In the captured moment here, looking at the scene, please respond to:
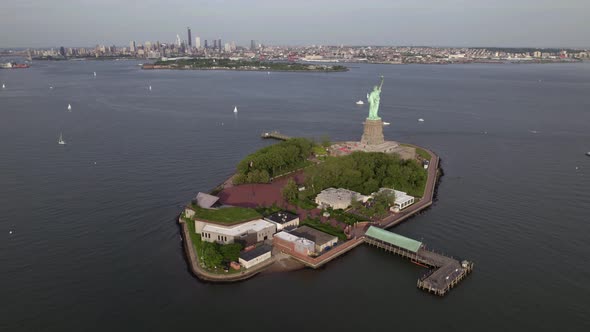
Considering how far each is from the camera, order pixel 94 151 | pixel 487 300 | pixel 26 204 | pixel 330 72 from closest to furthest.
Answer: pixel 487 300, pixel 26 204, pixel 94 151, pixel 330 72

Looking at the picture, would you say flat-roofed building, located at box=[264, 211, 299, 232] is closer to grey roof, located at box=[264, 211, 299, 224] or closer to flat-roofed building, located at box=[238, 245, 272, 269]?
grey roof, located at box=[264, 211, 299, 224]

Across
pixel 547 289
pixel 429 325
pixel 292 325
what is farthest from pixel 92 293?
pixel 547 289

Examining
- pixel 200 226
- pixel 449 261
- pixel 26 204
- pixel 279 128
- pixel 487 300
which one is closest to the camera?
pixel 487 300

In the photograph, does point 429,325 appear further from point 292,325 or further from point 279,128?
point 279,128

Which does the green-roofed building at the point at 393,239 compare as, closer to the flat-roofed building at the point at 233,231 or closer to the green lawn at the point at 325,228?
the green lawn at the point at 325,228

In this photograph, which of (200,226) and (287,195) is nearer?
(200,226)

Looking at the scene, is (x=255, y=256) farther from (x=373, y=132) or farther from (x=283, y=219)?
(x=373, y=132)

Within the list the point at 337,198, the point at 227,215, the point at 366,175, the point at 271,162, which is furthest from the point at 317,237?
the point at 271,162

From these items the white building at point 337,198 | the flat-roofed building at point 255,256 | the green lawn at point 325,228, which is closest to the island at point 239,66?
the white building at point 337,198

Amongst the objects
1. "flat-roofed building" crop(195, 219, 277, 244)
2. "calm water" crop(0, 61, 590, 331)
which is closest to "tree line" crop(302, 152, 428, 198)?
"calm water" crop(0, 61, 590, 331)
